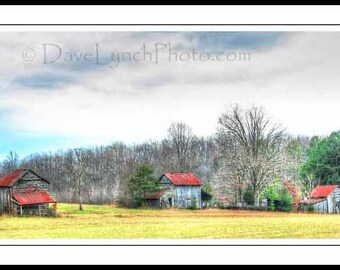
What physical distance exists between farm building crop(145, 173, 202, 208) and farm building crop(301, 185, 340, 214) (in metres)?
1.01

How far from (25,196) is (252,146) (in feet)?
7.12

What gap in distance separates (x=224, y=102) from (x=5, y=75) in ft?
6.58

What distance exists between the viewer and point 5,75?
25.1 ft

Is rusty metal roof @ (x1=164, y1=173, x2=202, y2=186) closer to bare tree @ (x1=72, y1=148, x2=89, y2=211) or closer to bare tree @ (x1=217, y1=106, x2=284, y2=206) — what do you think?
bare tree @ (x1=217, y1=106, x2=284, y2=206)

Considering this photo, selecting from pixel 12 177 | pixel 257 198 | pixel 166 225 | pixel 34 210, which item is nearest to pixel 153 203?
pixel 166 225

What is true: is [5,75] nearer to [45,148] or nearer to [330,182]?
[45,148]

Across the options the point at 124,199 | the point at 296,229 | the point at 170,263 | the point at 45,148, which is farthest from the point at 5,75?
the point at 296,229

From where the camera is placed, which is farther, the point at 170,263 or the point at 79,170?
the point at 79,170

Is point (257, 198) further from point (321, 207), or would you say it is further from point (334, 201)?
point (334, 201)

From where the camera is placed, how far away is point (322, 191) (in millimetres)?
7848

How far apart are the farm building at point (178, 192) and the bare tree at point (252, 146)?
360 mm
